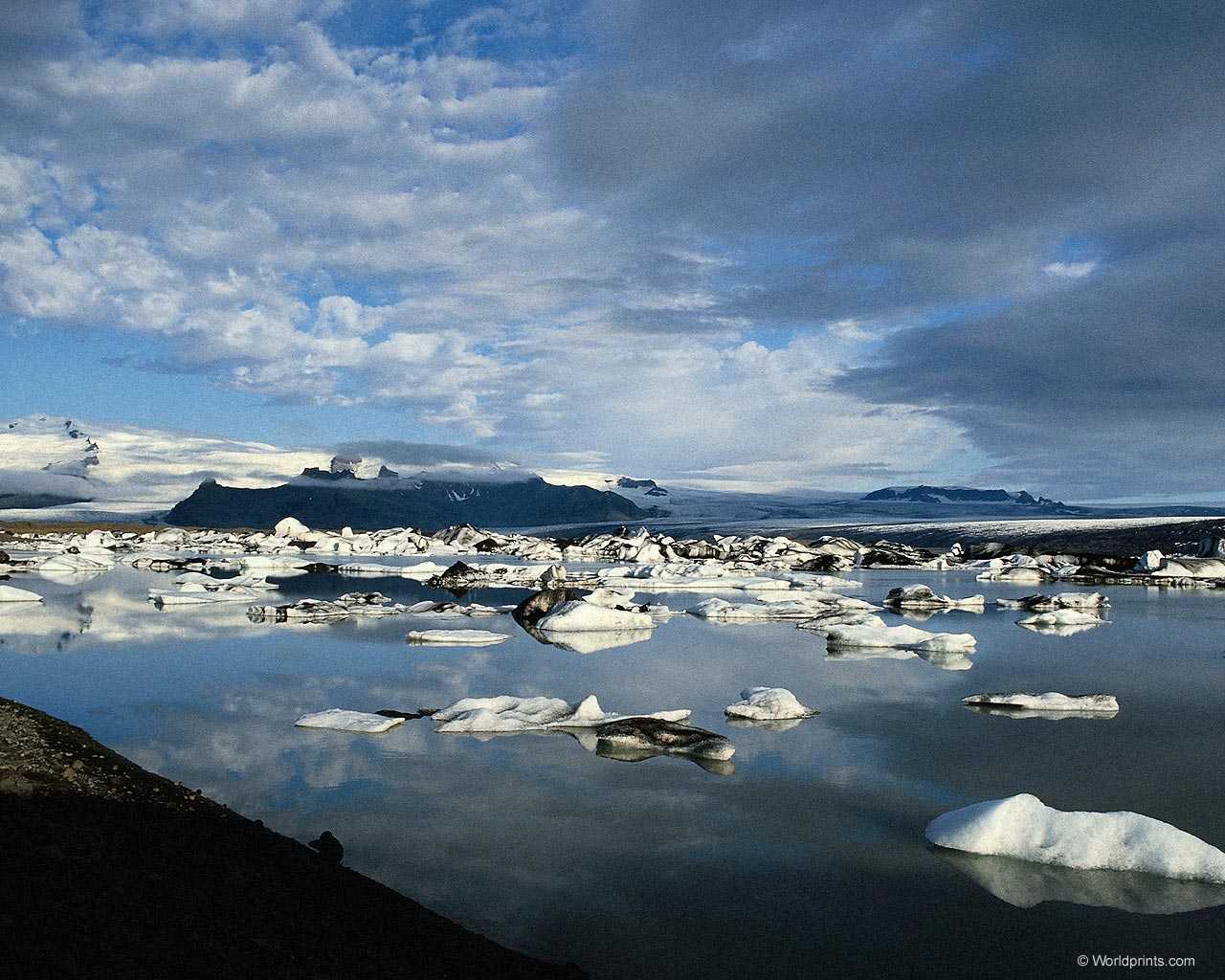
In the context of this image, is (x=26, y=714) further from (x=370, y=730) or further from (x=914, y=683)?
(x=914, y=683)

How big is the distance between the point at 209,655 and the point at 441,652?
3.51 meters

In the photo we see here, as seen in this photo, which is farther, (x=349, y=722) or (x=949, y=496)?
(x=949, y=496)

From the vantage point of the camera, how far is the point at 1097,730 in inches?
372

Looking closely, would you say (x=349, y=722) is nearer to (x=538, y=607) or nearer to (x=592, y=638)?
(x=592, y=638)

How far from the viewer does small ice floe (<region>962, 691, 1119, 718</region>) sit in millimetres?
10336

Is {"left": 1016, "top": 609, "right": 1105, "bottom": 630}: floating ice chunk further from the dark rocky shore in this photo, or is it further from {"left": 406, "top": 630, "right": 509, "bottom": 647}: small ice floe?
the dark rocky shore

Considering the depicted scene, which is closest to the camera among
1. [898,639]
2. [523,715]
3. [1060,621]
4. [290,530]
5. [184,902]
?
[184,902]

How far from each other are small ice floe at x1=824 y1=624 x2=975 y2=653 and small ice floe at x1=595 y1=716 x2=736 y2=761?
748cm

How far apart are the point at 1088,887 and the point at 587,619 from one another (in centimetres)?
1293

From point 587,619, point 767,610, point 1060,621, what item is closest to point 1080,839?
point 587,619

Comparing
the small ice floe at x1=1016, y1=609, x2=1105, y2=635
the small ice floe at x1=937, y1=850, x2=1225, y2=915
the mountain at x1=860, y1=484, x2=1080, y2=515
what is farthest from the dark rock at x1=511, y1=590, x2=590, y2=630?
the mountain at x1=860, y1=484, x2=1080, y2=515

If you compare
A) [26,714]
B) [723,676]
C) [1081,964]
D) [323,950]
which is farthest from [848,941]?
[723,676]

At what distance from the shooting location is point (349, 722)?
29.8 ft

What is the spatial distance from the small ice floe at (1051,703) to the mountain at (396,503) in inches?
4479
